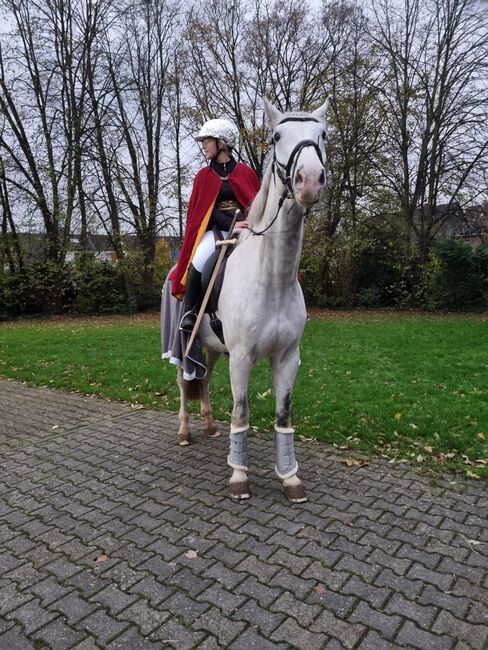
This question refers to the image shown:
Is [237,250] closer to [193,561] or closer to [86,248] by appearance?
[193,561]

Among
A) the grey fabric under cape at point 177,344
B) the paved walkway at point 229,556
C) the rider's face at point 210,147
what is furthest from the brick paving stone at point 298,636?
the rider's face at point 210,147

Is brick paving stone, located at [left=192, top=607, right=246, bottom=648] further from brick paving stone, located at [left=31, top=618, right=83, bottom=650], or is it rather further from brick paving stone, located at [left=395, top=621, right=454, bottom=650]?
brick paving stone, located at [left=395, top=621, right=454, bottom=650]

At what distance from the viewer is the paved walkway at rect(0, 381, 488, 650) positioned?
2482mm

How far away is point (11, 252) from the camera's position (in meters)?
21.3

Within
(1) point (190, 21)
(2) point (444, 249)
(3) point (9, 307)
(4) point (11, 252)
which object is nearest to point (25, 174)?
(4) point (11, 252)

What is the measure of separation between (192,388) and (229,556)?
7.76 ft

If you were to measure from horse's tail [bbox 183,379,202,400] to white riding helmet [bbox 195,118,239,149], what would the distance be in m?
2.51

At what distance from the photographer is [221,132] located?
162 inches

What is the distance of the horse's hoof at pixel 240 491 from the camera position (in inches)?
153

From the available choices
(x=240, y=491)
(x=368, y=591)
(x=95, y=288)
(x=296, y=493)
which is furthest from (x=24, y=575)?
(x=95, y=288)

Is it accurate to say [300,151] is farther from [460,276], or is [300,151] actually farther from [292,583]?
[460,276]

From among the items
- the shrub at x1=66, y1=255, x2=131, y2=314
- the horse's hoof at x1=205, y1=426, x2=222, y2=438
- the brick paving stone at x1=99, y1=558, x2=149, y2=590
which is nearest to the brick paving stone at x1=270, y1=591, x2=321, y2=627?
the brick paving stone at x1=99, y1=558, x2=149, y2=590

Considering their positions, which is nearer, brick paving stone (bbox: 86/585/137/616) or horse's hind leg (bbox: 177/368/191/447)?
brick paving stone (bbox: 86/585/137/616)

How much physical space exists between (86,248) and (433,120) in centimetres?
1557
